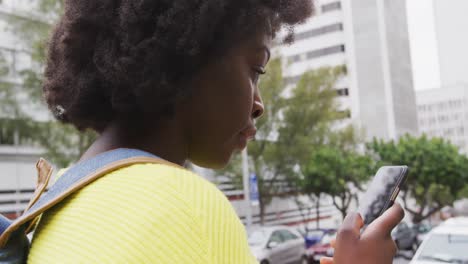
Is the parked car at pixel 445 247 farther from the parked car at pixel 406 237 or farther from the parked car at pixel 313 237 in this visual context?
the parked car at pixel 406 237

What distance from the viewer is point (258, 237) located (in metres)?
13.8

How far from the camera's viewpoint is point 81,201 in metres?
0.81

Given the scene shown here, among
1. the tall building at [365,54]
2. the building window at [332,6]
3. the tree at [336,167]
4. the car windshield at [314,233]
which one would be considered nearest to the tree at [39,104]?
the car windshield at [314,233]

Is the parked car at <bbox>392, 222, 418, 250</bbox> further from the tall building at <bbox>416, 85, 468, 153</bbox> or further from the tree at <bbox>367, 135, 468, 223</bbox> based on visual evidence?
the tall building at <bbox>416, 85, 468, 153</bbox>

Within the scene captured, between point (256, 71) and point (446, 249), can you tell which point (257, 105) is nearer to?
point (256, 71)

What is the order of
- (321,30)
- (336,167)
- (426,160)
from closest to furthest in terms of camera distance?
(336,167), (426,160), (321,30)

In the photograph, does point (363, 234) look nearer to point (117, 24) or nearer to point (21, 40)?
point (117, 24)

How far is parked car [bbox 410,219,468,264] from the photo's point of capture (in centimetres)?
720

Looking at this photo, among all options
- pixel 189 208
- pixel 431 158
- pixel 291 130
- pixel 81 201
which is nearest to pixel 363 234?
pixel 189 208

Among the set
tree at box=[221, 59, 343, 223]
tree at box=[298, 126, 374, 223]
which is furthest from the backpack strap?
tree at box=[298, 126, 374, 223]

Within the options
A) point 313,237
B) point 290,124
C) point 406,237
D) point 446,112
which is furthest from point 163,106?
point 446,112

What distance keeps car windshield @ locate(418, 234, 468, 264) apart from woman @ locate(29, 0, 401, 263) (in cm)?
667

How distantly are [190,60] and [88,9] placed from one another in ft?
0.72

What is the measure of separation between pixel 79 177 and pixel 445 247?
A: 7.48 metres
